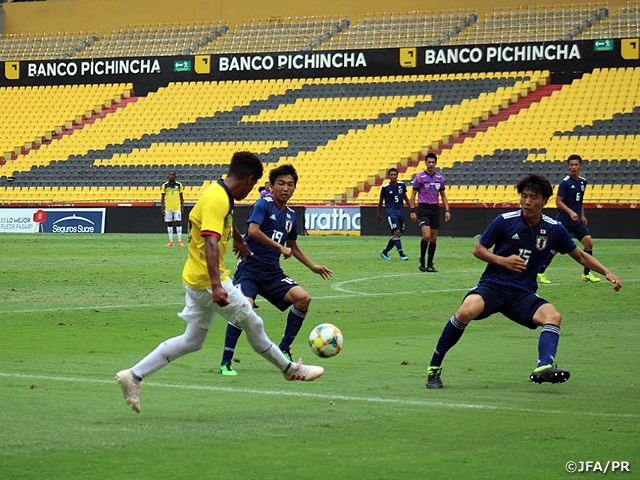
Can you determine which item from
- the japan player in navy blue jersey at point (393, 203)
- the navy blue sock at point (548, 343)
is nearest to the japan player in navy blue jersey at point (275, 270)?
the navy blue sock at point (548, 343)

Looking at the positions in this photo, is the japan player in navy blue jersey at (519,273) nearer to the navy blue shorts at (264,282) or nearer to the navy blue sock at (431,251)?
the navy blue shorts at (264,282)

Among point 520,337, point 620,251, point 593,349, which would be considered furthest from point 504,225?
point 620,251

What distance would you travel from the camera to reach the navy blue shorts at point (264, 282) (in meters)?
12.1

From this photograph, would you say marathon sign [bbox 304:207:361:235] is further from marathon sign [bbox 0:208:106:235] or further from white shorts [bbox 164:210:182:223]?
marathon sign [bbox 0:208:106:235]

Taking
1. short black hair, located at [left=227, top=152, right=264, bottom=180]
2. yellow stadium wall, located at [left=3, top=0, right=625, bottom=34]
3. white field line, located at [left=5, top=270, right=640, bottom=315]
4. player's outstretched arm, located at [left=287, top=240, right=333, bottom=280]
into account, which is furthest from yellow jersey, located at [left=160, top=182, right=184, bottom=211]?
short black hair, located at [left=227, top=152, right=264, bottom=180]

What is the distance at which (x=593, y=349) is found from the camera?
13.7 m

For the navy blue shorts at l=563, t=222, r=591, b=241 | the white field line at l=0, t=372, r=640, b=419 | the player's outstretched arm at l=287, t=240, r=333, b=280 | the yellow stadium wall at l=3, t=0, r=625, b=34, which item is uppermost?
the yellow stadium wall at l=3, t=0, r=625, b=34

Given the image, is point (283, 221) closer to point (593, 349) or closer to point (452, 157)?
point (593, 349)

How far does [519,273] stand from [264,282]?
256cm

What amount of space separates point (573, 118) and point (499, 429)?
125 feet

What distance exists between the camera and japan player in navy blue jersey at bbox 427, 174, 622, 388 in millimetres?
10648

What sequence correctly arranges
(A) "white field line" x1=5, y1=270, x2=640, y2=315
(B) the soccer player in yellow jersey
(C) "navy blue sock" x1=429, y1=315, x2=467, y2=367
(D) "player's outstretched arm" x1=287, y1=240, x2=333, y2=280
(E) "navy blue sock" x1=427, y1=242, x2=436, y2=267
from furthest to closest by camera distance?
(E) "navy blue sock" x1=427, y1=242, x2=436, y2=267 → (A) "white field line" x1=5, y1=270, x2=640, y2=315 → (D) "player's outstretched arm" x1=287, y1=240, x2=333, y2=280 → (C) "navy blue sock" x1=429, y1=315, x2=467, y2=367 → (B) the soccer player in yellow jersey

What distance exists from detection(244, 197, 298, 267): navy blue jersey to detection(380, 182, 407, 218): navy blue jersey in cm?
1740

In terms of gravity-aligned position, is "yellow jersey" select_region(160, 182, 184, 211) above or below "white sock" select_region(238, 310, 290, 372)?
above
